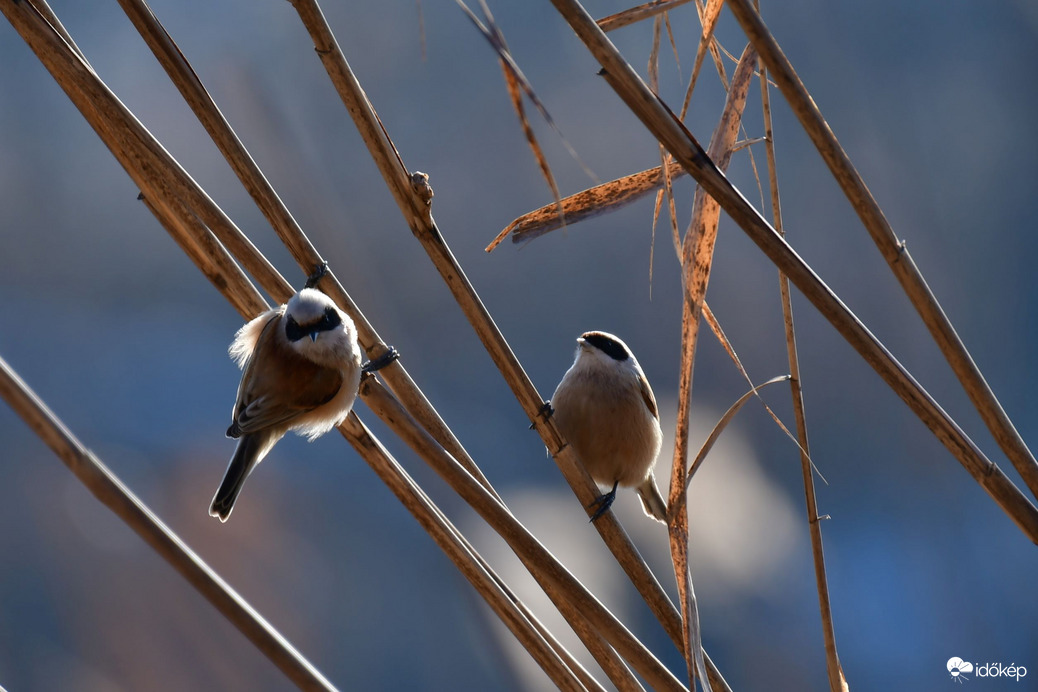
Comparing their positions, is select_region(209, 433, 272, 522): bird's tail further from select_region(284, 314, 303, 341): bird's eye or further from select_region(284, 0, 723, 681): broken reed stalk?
select_region(284, 0, 723, 681): broken reed stalk

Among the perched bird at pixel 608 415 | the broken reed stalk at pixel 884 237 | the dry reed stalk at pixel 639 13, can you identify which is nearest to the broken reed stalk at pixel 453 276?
the dry reed stalk at pixel 639 13

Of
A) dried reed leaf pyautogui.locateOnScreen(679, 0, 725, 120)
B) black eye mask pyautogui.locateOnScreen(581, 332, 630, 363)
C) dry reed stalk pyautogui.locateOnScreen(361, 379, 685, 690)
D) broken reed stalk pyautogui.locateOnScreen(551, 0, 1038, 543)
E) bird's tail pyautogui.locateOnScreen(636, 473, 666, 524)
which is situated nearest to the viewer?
broken reed stalk pyautogui.locateOnScreen(551, 0, 1038, 543)

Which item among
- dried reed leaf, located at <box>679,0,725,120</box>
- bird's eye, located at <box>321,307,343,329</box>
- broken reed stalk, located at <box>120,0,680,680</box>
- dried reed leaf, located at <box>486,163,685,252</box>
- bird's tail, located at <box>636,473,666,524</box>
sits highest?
broken reed stalk, located at <box>120,0,680,680</box>

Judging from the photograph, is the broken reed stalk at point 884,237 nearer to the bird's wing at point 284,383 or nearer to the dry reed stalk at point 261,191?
the dry reed stalk at point 261,191

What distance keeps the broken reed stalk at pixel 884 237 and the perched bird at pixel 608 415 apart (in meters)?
1.37

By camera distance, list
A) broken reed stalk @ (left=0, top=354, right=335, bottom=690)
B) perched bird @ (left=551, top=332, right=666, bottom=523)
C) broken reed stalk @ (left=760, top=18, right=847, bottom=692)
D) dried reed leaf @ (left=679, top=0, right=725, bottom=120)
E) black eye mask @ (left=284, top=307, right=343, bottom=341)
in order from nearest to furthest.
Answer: broken reed stalk @ (left=0, top=354, right=335, bottom=690) → dried reed leaf @ (left=679, top=0, right=725, bottom=120) → broken reed stalk @ (left=760, top=18, right=847, bottom=692) → black eye mask @ (left=284, top=307, right=343, bottom=341) → perched bird @ (left=551, top=332, right=666, bottom=523)

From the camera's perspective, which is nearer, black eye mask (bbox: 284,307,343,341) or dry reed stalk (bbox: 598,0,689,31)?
dry reed stalk (bbox: 598,0,689,31)

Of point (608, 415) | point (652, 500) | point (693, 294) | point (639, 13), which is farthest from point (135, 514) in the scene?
point (652, 500)

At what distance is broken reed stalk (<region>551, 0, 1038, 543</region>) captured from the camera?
34.7 inches

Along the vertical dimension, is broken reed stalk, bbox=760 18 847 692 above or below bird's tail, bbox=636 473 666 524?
above

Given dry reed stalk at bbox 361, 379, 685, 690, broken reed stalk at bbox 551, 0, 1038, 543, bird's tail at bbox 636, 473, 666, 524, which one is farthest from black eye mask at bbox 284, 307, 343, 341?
bird's tail at bbox 636, 473, 666, 524

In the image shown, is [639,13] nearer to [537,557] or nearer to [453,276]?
[453,276]

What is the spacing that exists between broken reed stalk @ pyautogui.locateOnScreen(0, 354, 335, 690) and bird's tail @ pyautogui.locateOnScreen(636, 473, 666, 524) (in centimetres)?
205

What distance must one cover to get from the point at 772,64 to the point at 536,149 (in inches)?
11.2
